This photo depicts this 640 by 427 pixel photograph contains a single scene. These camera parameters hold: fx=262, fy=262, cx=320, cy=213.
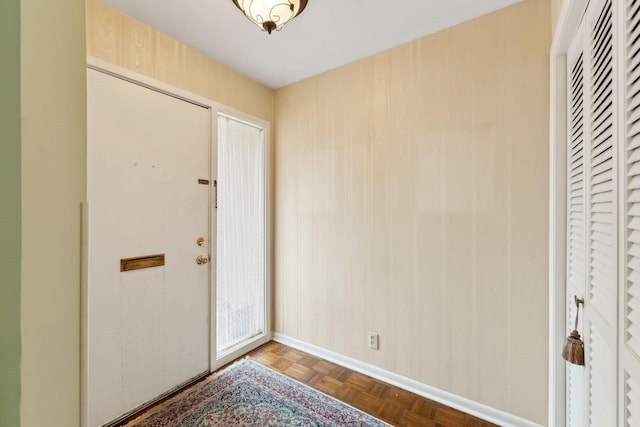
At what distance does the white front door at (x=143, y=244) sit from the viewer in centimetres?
154

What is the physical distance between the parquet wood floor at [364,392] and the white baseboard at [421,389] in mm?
33

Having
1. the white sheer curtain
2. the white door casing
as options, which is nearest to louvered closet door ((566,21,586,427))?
the white door casing

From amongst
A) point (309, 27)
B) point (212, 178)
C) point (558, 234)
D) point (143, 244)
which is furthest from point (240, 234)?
point (558, 234)

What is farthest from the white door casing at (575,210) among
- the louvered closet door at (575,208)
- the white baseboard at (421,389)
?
the white baseboard at (421,389)

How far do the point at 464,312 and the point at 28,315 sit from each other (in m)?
1.97

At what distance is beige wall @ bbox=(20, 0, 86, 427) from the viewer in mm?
366

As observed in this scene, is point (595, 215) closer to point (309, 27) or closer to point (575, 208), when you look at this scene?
point (575, 208)

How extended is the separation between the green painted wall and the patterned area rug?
1643 millimetres

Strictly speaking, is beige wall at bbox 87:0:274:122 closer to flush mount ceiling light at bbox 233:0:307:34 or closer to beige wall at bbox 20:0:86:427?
flush mount ceiling light at bbox 233:0:307:34

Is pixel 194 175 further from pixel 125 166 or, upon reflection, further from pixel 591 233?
pixel 591 233

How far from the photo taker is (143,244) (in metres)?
1.74

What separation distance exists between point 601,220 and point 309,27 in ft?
6.10

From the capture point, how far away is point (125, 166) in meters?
1.65

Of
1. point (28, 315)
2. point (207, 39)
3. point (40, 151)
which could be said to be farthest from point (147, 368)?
point (207, 39)
